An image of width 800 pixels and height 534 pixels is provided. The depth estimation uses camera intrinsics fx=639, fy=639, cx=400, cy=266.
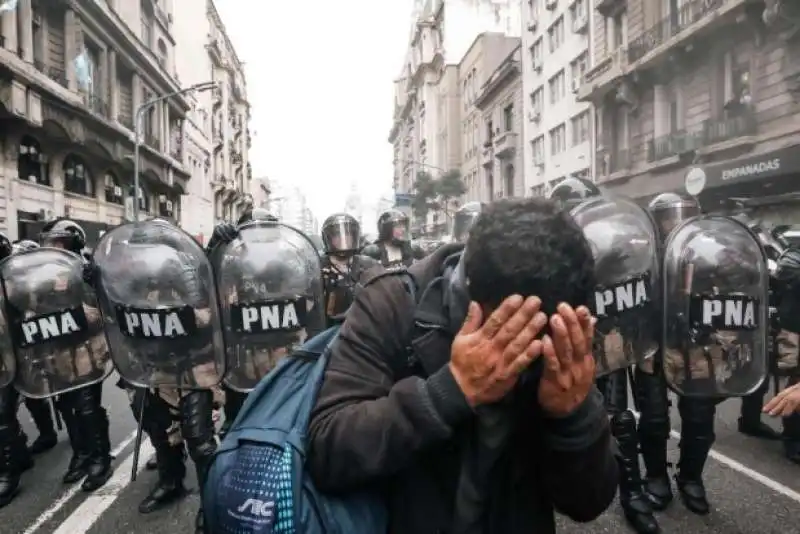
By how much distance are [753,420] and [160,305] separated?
465 centimetres

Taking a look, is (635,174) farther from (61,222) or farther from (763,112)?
(61,222)

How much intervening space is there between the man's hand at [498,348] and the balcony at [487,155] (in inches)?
1824

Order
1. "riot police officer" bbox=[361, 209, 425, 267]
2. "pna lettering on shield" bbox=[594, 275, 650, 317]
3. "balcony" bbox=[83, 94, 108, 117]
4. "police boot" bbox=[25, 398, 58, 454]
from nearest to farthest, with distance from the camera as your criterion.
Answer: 1. "pna lettering on shield" bbox=[594, 275, 650, 317]
2. "police boot" bbox=[25, 398, 58, 454]
3. "riot police officer" bbox=[361, 209, 425, 267]
4. "balcony" bbox=[83, 94, 108, 117]

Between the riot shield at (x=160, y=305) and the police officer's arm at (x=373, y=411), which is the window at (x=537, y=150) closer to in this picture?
the riot shield at (x=160, y=305)

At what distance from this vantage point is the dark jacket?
1152mm

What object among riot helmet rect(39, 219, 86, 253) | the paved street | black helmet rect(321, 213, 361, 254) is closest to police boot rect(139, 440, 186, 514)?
the paved street

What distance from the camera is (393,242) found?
6766 mm

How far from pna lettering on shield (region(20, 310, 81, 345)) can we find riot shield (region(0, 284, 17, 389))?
99mm

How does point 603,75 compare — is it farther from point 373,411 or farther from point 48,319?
point 373,411

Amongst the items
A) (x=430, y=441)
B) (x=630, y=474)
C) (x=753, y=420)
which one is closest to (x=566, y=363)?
(x=430, y=441)

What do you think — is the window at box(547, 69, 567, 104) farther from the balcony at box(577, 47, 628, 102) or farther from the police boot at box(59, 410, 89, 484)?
the police boot at box(59, 410, 89, 484)

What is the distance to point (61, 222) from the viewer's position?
5.02 meters

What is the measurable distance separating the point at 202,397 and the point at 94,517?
1.08 meters

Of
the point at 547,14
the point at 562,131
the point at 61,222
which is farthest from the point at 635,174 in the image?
the point at 61,222
